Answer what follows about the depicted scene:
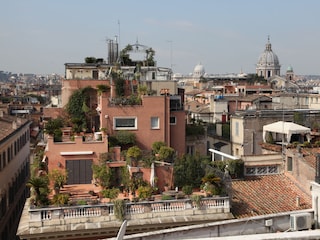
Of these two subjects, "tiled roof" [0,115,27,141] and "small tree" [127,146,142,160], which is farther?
"tiled roof" [0,115,27,141]

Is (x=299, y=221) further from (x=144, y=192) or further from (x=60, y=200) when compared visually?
(x=60, y=200)

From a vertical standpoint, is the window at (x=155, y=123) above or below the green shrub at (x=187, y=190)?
above

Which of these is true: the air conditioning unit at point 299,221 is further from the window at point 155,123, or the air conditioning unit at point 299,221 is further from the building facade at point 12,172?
the building facade at point 12,172

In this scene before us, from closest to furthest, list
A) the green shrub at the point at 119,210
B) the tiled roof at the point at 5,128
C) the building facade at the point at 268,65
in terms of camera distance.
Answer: the green shrub at the point at 119,210, the tiled roof at the point at 5,128, the building facade at the point at 268,65

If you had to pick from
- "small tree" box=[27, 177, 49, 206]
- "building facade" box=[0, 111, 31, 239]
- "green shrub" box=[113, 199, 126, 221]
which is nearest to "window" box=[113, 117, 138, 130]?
"small tree" box=[27, 177, 49, 206]

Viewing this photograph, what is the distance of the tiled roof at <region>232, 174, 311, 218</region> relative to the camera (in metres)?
19.9

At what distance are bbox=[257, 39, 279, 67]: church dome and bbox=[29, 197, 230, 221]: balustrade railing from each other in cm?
16716

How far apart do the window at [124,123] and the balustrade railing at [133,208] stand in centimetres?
804

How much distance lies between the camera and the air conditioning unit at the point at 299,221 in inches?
408

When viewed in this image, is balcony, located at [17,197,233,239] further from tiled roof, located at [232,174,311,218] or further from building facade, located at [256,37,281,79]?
building facade, located at [256,37,281,79]

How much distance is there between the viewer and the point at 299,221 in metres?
10.4

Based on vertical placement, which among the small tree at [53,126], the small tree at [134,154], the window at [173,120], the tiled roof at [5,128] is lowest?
the small tree at [134,154]

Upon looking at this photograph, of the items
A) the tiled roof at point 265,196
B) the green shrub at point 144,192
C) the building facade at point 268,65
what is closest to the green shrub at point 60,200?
the green shrub at point 144,192

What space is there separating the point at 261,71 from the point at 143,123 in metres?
160
